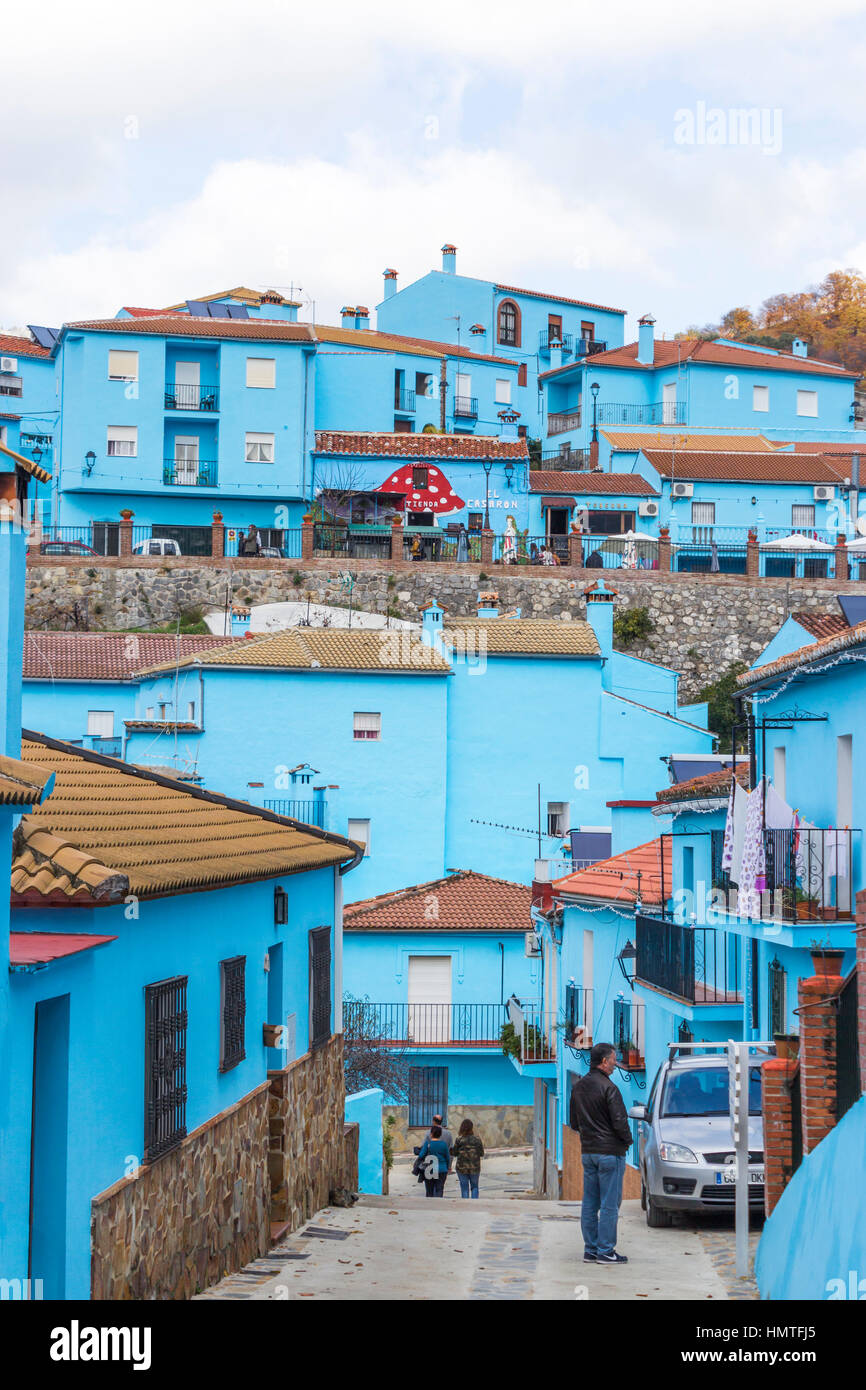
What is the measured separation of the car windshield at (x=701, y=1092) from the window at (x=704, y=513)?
42752 mm

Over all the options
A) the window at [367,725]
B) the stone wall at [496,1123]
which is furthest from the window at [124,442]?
the stone wall at [496,1123]

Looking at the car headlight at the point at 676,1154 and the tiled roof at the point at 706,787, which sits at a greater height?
the tiled roof at the point at 706,787

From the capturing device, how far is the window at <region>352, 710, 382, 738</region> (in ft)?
124

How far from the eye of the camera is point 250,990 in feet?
43.4

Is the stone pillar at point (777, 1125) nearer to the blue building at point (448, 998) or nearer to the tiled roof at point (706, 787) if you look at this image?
the tiled roof at point (706, 787)

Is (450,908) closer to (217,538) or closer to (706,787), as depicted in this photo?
(706,787)

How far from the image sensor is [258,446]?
2079 inches

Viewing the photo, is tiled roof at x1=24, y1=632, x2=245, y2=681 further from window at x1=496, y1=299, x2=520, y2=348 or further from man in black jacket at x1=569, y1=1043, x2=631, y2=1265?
window at x1=496, y1=299, x2=520, y2=348

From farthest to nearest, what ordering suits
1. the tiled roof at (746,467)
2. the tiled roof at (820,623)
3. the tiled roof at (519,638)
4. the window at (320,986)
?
the tiled roof at (746,467) < the tiled roof at (519,638) < the tiled roof at (820,623) < the window at (320,986)

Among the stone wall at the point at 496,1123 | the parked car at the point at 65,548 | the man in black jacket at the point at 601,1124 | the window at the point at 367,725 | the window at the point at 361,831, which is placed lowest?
the stone wall at the point at 496,1123

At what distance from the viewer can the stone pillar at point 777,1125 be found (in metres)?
11.0

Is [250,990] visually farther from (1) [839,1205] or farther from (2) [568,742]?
(2) [568,742]

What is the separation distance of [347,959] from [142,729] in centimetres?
715

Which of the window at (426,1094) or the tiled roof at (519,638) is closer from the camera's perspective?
the window at (426,1094)
